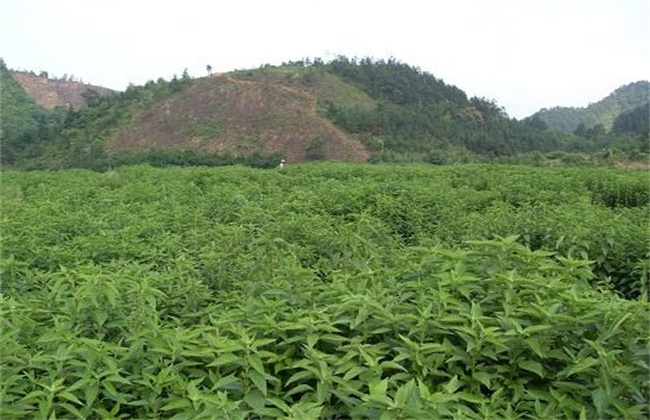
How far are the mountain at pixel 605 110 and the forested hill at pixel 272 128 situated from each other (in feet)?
68.5

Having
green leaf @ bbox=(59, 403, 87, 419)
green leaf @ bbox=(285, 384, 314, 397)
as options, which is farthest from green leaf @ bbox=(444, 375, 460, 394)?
green leaf @ bbox=(59, 403, 87, 419)

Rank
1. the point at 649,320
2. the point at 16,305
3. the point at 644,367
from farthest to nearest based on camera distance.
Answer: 1. the point at 16,305
2. the point at 649,320
3. the point at 644,367

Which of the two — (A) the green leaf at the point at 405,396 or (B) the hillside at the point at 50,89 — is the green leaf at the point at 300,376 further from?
(B) the hillside at the point at 50,89

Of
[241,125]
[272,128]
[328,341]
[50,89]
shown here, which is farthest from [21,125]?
[328,341]

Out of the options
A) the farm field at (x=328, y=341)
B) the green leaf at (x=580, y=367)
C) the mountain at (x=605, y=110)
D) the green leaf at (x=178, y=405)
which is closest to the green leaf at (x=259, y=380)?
the farm field at (x=328, y=341)

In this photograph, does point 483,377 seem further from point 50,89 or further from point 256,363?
point 50,89

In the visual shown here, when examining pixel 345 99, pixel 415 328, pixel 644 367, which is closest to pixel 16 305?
pixel 415 328

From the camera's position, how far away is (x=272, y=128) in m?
46.6

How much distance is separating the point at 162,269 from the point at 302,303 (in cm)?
151

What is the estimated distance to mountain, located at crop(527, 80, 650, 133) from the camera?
7412cm

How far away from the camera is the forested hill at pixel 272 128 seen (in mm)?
41062

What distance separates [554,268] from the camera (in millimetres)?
2910

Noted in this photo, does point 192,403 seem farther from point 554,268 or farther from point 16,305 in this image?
point 554,268

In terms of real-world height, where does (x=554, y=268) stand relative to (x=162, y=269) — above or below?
above
